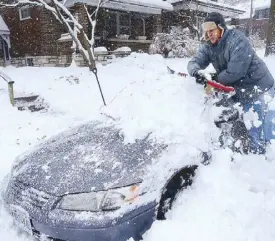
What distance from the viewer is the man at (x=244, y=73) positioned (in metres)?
3.62

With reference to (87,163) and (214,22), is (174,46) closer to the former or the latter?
(214,22)

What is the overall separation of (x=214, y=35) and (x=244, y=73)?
58 centimetres

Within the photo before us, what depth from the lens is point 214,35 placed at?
3818mm

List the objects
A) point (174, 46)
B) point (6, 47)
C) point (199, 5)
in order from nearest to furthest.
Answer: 1. point (174, 46)
2. point (6, 47)
3. point (199, 5)

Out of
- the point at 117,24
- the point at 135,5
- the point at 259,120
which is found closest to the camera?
the point at 259,120

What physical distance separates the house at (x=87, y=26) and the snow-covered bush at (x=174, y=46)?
6.01 ft

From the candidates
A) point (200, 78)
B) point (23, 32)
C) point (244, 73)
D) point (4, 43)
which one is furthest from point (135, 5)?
point (200, 78)

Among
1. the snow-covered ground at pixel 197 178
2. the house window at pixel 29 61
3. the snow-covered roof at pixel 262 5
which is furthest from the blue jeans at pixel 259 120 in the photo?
the snow-covered roof at pixel 262 5

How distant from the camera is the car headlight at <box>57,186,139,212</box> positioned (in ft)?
7.77

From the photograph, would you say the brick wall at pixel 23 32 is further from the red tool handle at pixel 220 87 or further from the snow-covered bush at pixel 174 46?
the red tool handle at pixel 220 87

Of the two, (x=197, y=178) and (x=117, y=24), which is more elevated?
(x=117, y=24)

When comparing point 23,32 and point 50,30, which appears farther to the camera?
point 23,32

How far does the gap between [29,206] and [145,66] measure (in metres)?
11.6

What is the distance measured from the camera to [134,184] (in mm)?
2436
